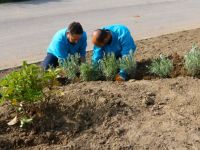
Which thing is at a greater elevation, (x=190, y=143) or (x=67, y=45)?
(x=67, y=45)

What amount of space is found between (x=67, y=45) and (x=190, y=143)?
2.91m

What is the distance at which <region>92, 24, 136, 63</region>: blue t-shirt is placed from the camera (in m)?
6.83

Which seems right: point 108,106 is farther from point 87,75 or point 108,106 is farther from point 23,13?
point 23,13

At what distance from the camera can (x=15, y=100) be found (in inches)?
190

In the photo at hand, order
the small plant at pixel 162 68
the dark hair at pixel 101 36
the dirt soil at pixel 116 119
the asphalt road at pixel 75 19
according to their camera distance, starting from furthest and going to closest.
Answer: the asphalt road at pixel 75 19
the dark hair at pixel 101 36
the small plant at pixel 162 68
the dirt soil at pixel 116 119

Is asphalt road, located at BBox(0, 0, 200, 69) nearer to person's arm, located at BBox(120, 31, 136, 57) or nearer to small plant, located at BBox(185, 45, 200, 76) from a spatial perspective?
person's arm, located at BBox(120, 31, 136, 57)

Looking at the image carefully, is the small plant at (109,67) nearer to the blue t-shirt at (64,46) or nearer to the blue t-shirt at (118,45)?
the blue t-shirt at (118,45)

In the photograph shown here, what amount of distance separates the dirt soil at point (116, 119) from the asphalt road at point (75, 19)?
10.4 ft

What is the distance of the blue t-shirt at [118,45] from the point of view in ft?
22.4

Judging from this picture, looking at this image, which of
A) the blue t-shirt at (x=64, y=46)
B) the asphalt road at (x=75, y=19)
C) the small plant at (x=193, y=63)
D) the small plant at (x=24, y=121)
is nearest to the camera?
the small plant at (x=24, y=121)

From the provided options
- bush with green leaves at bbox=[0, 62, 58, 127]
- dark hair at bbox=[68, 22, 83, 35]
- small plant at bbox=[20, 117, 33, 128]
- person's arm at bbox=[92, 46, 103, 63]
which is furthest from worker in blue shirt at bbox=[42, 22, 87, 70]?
small plant at bbox=[20, 117, 33, 128]

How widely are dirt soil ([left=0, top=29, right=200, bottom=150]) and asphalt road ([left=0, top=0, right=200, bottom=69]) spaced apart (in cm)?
316

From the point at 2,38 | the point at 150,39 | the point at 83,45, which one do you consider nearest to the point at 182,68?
the point at 83,45

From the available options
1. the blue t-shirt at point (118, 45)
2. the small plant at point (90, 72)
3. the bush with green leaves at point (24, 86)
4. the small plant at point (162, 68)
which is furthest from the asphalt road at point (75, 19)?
the bush with green leaves at point (24, 86)
